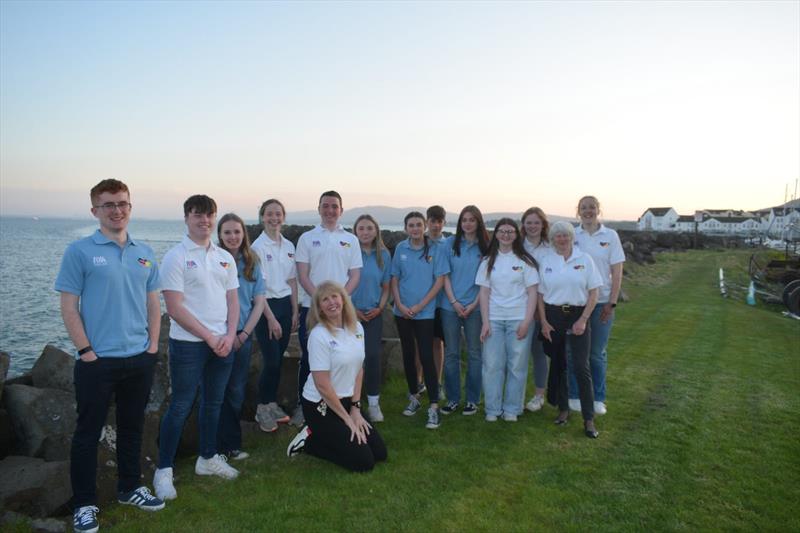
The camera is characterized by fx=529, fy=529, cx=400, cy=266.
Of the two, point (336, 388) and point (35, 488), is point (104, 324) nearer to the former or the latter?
point (35, 488)

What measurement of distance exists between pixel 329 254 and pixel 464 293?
164cm

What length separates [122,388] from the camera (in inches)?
160

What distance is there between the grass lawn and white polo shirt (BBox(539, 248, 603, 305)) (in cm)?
147

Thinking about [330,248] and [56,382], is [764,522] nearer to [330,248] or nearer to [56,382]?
[330,248]

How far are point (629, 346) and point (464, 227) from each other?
6.10 meters

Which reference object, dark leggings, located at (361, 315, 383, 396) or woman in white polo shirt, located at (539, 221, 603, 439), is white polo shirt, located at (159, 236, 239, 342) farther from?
woman in white polo shirt, located at (539, 221, 603, 439)

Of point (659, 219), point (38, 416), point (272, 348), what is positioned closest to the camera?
point (38, 416)

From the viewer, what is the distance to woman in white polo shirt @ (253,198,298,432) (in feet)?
19.1

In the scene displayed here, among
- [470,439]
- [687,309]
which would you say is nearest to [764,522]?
[470,439]

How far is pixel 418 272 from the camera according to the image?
20.2ft

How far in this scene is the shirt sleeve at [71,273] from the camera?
3.66 metres

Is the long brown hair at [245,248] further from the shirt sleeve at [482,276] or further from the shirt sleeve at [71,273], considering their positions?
the shirt sleeve at [482,276]

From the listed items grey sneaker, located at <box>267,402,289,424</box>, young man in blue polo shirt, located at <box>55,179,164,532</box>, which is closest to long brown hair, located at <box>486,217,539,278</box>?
grey sneaker, located at <box>267,402,289,424</box>

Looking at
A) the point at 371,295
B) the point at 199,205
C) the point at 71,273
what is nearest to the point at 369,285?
the point at 371,295
